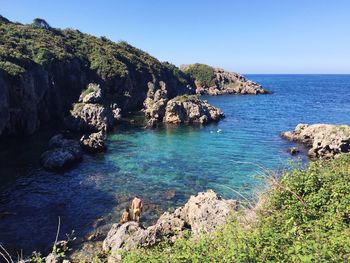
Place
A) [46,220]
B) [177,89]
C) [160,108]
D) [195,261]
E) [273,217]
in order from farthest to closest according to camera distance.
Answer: [177,89] → [160,108] → [46,220] → [273,217] → [195,261]

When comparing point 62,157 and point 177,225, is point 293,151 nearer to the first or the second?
point 177,225

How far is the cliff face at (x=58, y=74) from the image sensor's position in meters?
59.3

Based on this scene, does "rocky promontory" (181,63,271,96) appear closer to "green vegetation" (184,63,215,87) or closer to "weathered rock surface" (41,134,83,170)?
"green vegetation" (184,63,215,87)

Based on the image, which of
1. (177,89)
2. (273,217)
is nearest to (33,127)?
(273,217)

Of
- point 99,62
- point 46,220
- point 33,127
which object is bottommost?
point 46,220

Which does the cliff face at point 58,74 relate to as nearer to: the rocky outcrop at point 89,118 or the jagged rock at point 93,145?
the rocky outcrop at point 89,118

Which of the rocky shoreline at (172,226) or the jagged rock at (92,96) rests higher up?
the jagged rock at (92,96)

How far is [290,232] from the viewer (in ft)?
40.7

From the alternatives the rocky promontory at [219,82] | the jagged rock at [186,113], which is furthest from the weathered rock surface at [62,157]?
the rocky promontory at [219,82]

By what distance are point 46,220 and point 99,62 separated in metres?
80.1

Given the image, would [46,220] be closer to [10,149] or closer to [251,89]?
[10,149]

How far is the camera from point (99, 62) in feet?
344

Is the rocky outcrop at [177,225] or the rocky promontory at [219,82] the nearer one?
the rocky outcrop at [177,225]

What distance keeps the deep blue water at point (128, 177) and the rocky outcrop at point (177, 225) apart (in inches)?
108
